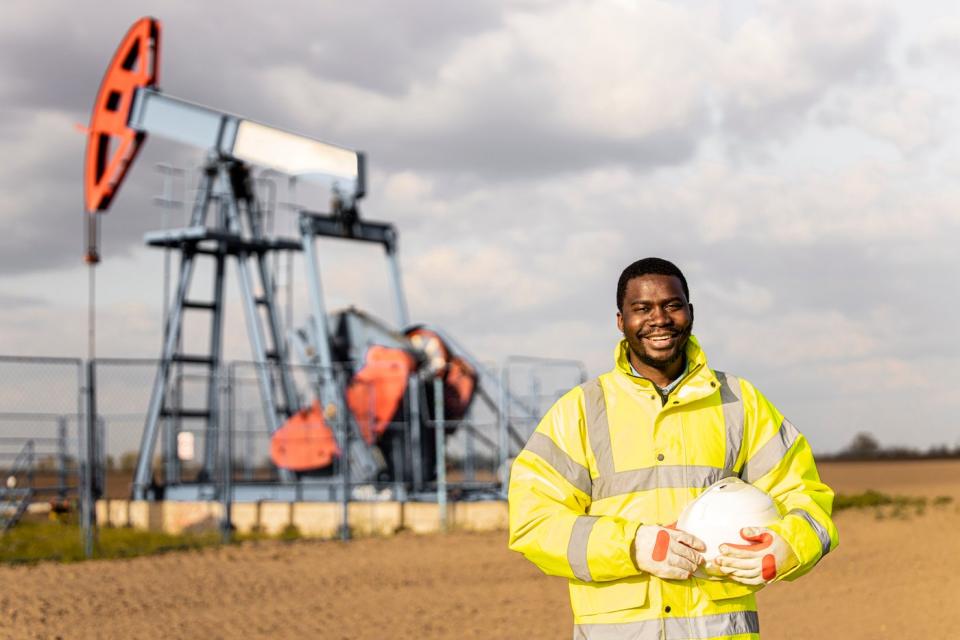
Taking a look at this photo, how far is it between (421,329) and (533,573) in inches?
277

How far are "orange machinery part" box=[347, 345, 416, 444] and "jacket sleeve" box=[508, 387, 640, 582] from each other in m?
13.8

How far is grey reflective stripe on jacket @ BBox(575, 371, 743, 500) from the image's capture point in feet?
8.65

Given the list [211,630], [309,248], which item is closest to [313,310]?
[309,248]

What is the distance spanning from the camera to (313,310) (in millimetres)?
17359

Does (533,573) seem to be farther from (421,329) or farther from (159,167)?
(159,167)

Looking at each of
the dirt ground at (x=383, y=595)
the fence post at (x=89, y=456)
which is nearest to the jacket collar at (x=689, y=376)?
the dirt ground at (x=383, y=595)

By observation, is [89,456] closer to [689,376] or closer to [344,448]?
[344,448]

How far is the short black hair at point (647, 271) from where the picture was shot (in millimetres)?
2702

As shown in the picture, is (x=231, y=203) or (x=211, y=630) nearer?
(x=211, y=630)

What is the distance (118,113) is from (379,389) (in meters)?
6.16

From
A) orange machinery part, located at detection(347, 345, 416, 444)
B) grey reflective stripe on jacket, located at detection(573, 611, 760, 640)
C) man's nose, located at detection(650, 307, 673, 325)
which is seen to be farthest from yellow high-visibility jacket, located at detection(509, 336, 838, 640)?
orange machinery part, located at detection(347, 345, 416, 444)

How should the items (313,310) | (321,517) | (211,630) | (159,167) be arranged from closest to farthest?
(211,630) < (321,517) < (313,310) < (159,167)

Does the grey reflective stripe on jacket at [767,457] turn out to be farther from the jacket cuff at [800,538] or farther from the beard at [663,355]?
the beard at [663,355]

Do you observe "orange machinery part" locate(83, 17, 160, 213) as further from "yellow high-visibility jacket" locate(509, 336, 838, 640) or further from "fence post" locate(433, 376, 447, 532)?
"yellow high-visibility jacket" locate(509, 336, 838, 640)
